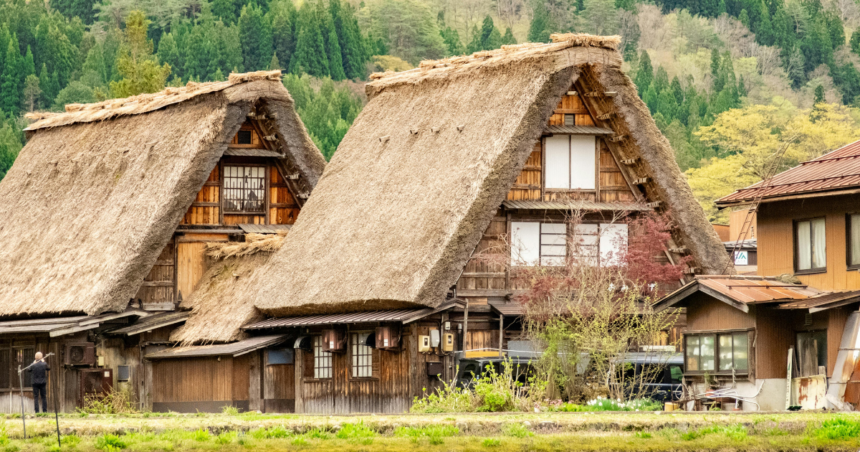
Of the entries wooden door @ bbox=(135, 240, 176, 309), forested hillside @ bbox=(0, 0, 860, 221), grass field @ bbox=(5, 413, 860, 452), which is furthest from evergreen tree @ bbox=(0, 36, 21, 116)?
grass field @ bbox=(5, 413, 860, 452)

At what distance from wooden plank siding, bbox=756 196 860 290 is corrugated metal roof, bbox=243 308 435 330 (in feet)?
23.7

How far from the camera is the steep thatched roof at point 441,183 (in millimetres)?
31312

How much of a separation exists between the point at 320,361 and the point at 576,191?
7501mm

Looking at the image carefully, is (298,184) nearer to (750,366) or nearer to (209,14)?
(750,366)

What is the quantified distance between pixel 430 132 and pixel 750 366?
36.2 feet

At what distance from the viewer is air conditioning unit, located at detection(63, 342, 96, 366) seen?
35875 millimetres

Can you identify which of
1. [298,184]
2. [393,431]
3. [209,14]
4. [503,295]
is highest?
[209,14]

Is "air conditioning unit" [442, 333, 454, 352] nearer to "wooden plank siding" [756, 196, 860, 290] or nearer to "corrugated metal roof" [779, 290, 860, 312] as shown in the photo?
"wooden plank siding" [756, 196, 860, 290]

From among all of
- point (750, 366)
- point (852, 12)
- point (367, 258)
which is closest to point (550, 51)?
point (367, 258)

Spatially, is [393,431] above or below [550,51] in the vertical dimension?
below

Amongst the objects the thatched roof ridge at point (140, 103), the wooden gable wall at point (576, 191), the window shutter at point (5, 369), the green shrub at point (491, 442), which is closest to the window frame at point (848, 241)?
the wooden gable wall at point (576, 191)

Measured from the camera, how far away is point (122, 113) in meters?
42.3

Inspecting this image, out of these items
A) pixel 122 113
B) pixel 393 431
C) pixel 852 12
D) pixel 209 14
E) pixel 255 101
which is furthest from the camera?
pixel 852 12

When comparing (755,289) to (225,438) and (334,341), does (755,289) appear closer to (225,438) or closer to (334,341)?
(334,341)
